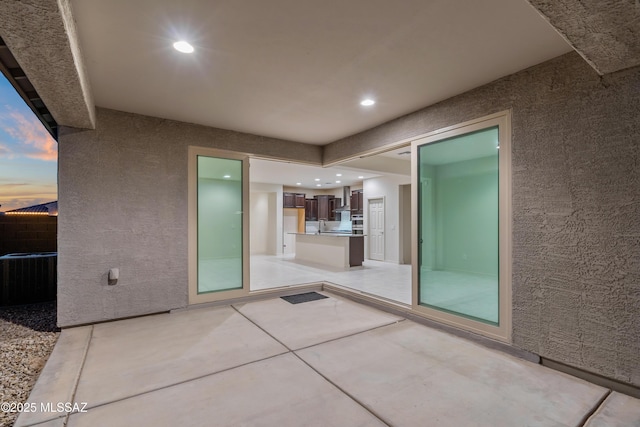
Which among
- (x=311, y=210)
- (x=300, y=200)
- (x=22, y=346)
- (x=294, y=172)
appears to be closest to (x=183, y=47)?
(x=22, y=346)

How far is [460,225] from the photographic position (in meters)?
3.33

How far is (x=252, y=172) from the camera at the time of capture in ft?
26.6

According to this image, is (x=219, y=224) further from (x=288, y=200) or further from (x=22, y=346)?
(x=288, y=200)

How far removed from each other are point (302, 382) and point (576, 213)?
101 inches

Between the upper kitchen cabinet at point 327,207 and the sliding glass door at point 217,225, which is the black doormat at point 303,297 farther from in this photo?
the upper kitchen cabinet at point 327,207

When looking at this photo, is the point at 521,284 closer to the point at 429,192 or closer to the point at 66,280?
the point at 429,192

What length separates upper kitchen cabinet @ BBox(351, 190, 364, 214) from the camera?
9.95 m

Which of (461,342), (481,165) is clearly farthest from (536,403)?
(481,165)

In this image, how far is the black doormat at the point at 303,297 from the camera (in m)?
4.57

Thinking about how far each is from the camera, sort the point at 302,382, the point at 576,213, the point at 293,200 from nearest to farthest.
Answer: the point at 302,382, the point at 576,213, the point at 293,200

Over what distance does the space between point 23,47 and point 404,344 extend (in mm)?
3687

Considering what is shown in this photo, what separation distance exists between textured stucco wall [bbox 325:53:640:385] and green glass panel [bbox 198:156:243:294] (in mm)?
3586

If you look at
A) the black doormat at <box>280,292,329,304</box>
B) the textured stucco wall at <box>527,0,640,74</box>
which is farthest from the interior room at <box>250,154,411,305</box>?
the textured stucco wall at <box>527,0,640,74</box>

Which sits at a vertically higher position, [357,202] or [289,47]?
[289,47]
